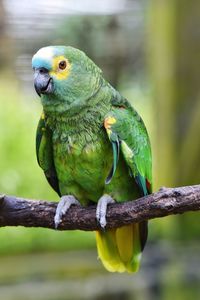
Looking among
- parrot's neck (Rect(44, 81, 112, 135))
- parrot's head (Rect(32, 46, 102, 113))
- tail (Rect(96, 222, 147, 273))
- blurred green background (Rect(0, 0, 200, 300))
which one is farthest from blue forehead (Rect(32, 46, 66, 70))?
blurred green background (Rect(0, 0, 200, 300))

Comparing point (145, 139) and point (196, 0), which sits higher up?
point (196, 0)

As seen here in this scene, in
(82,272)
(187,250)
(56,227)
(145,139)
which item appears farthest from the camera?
(187,250)

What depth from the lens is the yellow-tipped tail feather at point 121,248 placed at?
1.40 m

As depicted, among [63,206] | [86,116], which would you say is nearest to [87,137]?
[86,116]

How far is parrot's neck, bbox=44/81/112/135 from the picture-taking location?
1278mm

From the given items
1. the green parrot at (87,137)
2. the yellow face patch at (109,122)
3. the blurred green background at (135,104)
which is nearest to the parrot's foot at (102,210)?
the green parrot at (87,137)

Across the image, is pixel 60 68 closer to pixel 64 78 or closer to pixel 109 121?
pixel 64 78

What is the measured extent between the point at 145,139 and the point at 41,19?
90 cm

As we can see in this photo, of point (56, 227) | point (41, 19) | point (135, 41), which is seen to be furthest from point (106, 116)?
Answer: point (135, 41)

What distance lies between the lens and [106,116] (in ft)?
4.19

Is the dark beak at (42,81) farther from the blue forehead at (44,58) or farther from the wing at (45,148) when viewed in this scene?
the wing at (45,148)

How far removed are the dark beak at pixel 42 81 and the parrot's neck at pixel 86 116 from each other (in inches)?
3.0

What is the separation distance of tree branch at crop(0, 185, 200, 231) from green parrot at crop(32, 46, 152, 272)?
0.02 meters

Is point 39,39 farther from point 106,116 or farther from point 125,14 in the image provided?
point 106,116
